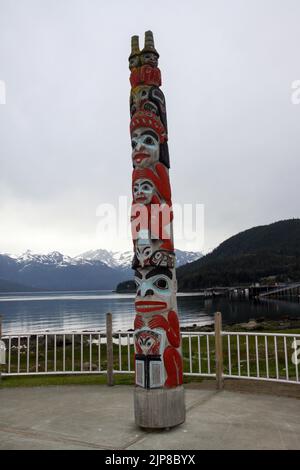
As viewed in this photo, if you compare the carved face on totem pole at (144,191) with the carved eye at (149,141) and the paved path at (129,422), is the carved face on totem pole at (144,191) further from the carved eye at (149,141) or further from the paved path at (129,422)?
the paved path at (129,422)

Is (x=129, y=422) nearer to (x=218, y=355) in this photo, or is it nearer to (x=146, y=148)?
(x=218, y=355)

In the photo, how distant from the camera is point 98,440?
5.82 metres

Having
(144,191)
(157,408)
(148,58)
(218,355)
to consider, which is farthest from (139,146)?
(218,355)

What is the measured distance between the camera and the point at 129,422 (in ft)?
21.8

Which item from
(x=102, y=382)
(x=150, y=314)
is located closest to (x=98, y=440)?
(x=150, y=314)

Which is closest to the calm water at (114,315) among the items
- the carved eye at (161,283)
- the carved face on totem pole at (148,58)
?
the carved eye at (161,283)

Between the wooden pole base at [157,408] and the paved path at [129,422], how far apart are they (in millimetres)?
137

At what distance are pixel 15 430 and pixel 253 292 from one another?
126754 millimetres

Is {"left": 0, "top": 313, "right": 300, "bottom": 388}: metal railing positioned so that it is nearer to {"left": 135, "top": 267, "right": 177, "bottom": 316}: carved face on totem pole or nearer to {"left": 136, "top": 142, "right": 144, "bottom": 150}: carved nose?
{"left": 135, "top": 267, "right": 177, "bottom": 316}: carved face on totem pole

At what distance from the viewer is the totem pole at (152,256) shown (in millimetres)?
6188

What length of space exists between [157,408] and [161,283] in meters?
1.85

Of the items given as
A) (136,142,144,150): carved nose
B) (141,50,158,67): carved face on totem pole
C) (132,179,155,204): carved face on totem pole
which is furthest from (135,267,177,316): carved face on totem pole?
(141,50,158,67): carved face on totem pole

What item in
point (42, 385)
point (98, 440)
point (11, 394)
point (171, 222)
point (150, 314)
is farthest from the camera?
point (42, 385)
